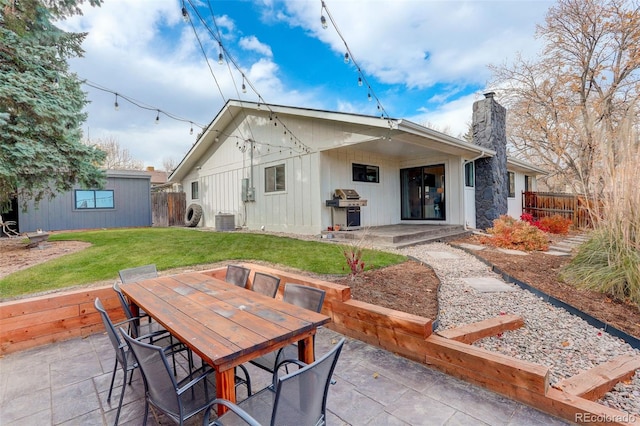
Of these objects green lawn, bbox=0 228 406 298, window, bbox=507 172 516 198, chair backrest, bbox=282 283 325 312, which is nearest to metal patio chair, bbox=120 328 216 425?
chair backrest, bbox=282 283 325 312

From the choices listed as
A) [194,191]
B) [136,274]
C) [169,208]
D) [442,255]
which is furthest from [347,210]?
[169,208]

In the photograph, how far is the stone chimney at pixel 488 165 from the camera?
32.4ft

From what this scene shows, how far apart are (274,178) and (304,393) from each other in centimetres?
911

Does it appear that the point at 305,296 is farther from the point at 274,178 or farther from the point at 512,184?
the point at 512,184

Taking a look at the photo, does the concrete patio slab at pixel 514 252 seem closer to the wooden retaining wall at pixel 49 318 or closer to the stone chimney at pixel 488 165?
the stone chimney at pixel 488 165

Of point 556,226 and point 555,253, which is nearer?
point 555,253

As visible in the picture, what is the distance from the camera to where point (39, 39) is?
663cm

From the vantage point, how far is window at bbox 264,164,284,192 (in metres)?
9.75

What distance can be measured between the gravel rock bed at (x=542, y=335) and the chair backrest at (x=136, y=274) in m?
3.12

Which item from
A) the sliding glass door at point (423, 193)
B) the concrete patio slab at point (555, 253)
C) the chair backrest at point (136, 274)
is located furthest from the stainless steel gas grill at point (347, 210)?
the chair backrest at point (136, 274)

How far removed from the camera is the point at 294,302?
2.41 metres

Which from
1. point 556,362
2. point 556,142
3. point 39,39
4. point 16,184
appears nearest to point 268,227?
point 16,184

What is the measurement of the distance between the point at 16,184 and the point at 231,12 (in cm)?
597

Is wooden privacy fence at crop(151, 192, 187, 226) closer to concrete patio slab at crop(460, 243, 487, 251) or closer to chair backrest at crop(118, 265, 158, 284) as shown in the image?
chair backrest at crop(118, 265, 158, 284)
